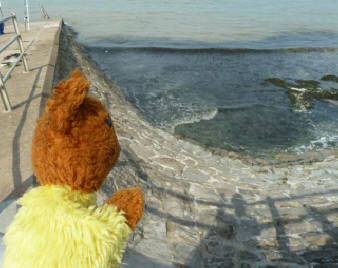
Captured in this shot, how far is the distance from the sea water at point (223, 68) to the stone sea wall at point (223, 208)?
171 centimetres

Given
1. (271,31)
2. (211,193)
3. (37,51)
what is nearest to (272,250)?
(211,193)

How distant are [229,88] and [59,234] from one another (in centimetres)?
1094

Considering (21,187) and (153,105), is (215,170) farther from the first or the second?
(153,105)

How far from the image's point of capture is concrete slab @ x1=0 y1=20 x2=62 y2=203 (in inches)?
107

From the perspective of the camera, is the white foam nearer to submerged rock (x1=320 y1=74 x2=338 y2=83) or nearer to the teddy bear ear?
submerged rock (x1=320 y1=74 x2=338 y2=83)

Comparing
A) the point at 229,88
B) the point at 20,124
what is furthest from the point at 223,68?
the point at 20,124

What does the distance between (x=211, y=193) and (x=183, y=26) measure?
74.5 feet

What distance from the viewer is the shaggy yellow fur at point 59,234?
1078 millimetres

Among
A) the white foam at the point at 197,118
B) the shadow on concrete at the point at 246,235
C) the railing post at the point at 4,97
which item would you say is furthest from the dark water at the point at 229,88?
the railing post at the point at 4,97

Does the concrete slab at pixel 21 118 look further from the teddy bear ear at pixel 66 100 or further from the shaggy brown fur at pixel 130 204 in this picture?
the teddy bear ear at pixel 66 100

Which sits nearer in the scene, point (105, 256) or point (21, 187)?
point (105, 256)

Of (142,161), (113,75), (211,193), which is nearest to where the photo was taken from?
(211,193)

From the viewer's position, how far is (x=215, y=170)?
5.60 metres

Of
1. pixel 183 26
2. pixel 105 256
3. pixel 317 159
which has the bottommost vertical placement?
pixel 317 159
